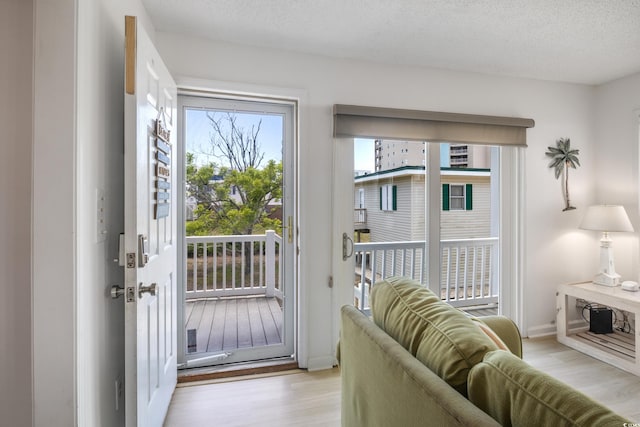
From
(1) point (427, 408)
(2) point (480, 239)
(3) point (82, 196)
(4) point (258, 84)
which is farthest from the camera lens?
(2) point (480, 239)

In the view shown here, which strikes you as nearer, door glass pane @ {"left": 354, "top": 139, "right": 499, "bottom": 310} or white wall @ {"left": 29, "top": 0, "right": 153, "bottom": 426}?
white wall @ {"left": 29, "top": 0, "right": 153, "bottom": 426}

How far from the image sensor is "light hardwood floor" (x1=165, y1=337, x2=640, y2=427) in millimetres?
1964

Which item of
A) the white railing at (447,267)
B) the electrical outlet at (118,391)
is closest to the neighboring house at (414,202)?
the white railing at (447,267)

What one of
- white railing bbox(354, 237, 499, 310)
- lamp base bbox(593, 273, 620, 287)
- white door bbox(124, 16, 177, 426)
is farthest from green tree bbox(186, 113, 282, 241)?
lamp base bbox(593, 273, 620, 287)

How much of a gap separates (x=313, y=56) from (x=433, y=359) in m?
2.29

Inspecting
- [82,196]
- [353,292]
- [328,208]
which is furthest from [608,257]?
[82,196]

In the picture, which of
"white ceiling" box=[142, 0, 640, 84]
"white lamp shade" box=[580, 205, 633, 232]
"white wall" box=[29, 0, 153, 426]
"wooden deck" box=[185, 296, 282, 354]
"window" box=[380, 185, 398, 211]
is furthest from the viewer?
"window" box=[380, 185, 398, 211]

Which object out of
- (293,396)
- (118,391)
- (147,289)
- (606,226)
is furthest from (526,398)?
(606,226)

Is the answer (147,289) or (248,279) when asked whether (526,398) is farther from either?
(248,279)

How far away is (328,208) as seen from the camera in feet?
8.45

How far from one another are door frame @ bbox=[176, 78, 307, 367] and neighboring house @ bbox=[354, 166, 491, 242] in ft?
1.92

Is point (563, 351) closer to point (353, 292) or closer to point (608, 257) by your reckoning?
point (608, 257)

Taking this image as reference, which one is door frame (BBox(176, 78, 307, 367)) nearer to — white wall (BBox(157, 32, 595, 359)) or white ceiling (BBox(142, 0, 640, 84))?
white wall (BBox(157, 32, 595, 359))

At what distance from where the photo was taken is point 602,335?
2.98 metres
